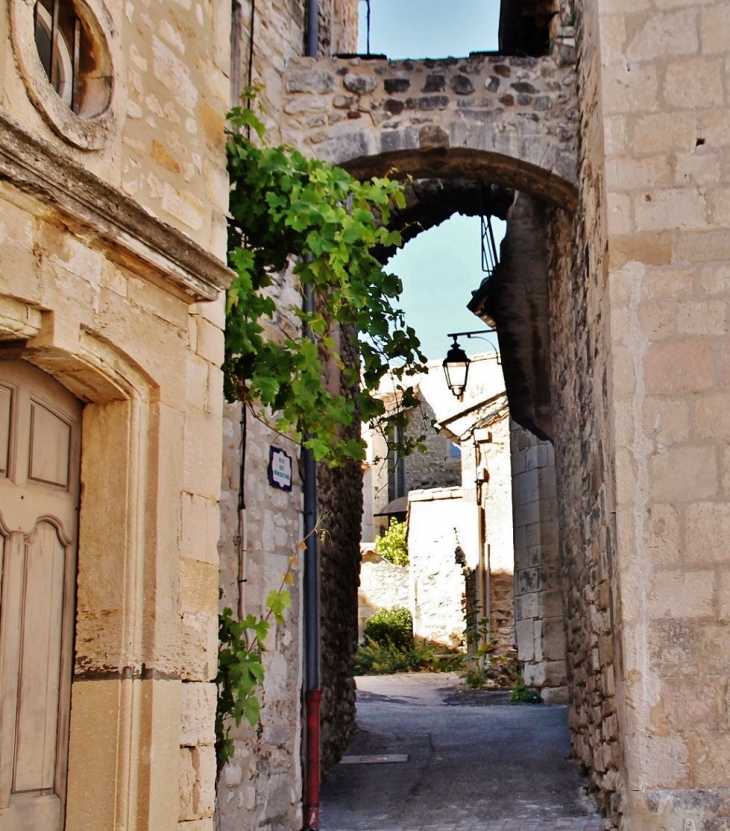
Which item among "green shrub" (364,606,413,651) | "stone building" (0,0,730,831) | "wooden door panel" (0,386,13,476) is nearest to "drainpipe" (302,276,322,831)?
"stone building" (0,0,730,831)

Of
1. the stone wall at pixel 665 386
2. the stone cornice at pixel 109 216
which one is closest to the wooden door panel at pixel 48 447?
the stone cornice at pixel 109 216

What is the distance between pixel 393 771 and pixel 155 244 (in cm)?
552

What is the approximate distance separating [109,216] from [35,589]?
1.04m

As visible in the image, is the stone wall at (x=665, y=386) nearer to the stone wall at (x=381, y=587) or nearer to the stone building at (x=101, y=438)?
the stone building at (x=101, y=438)

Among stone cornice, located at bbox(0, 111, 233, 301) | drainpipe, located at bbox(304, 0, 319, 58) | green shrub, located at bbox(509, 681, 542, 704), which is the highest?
drainpipe, located at bbox(304, 0, 319, 58)

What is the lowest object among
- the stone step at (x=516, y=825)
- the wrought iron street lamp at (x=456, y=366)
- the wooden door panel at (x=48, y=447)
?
the stone step at (x=516, y=825)

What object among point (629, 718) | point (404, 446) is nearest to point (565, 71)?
point (404, 446)

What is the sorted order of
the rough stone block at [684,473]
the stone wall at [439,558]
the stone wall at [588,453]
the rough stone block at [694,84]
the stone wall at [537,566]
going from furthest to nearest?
the stone wall at [439,558], the stone wall at [537,566], the stone wall at [588,453], the rough stone block at [694,84], the rough stone block at [684,473]

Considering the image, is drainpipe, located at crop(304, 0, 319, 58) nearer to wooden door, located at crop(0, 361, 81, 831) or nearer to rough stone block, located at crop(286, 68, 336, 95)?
rough stone block, located at crop(286, 68, 336, 95)

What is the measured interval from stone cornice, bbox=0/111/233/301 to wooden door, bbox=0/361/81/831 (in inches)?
17.2

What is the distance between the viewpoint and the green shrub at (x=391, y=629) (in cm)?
1961

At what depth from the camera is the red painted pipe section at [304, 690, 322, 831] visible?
7.00m

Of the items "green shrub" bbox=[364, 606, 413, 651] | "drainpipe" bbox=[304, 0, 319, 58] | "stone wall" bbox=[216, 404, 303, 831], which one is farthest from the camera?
"green shrub" bbox=[364, 606, 413, 651]

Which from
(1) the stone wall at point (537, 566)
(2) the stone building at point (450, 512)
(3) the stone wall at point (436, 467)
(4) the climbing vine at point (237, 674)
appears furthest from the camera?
(3) the stone wall at point (436, 467)
